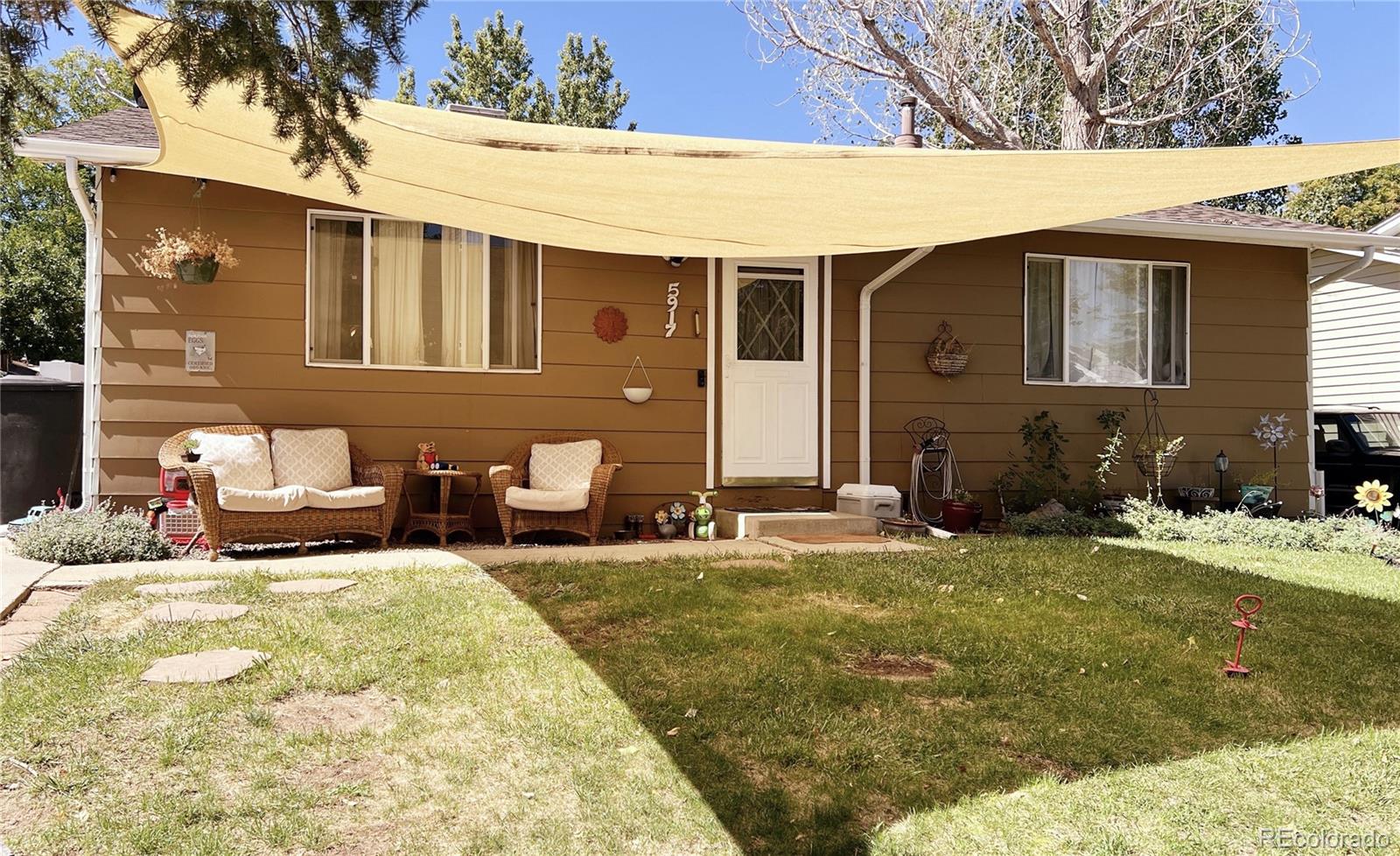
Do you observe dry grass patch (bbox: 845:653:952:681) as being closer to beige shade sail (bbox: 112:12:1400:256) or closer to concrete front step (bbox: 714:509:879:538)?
beige shade sail (bbox: 112:12:1400:256)

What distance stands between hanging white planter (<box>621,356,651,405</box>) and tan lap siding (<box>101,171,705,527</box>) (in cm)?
4

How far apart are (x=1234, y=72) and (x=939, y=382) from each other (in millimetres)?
8553

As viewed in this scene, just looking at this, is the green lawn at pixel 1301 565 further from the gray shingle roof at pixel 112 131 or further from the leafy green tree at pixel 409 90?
the leafy green tree at pixel 409 90

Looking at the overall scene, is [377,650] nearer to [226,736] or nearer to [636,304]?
[226,736]

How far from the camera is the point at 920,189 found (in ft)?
11.7

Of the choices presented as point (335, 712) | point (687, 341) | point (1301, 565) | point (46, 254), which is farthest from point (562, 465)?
point (46, 254)

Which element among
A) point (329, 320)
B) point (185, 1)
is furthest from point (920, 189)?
point (329, 320)

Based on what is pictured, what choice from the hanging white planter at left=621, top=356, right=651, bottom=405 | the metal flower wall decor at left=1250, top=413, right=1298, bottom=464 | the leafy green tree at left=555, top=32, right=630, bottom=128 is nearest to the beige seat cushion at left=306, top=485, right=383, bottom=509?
the hanging white planter at left=621, top=356, right=651, bottom=405

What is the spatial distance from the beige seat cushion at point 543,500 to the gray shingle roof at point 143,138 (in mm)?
2763

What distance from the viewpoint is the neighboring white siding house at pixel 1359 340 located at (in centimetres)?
1044

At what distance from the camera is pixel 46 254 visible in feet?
56.9

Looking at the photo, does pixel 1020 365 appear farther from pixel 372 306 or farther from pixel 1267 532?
pixel 372 306

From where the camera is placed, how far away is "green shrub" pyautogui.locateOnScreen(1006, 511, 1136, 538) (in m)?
6.41

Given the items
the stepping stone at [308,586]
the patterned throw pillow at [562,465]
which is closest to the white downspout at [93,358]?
the stepping stone at [308,586]
